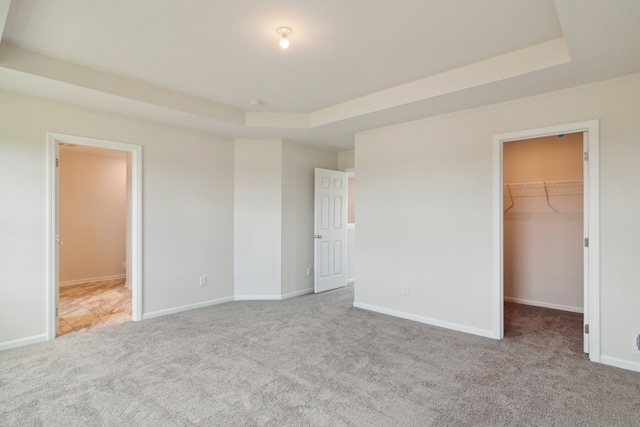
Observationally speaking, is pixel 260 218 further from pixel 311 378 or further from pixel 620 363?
pixel 620 363

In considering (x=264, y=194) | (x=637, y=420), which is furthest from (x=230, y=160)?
(x=637, y=420)

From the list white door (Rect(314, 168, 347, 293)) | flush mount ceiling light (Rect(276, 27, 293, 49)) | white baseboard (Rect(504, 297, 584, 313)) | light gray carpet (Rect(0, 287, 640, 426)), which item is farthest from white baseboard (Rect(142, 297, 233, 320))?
white baseboard (Rect(504, 297, 584, 313))

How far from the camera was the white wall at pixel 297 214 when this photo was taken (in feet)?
17.1

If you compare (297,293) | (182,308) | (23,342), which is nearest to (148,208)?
(182,308)

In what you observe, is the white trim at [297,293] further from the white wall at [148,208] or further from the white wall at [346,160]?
the white wall at [346,160]

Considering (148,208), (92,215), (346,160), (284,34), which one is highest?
(284,34)

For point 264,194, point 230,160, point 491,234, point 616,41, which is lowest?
point 491,234

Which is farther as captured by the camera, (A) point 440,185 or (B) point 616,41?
(A) point 440,185

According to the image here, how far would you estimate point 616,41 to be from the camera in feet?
7.51

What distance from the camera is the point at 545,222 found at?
473 cm

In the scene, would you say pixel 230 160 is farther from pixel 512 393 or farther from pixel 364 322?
pixel 512 393

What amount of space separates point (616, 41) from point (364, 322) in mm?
3370

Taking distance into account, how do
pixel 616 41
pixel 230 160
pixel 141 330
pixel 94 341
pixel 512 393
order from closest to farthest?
pixel 616 41
pixel 512 393
pixel 94 341
pixel 141 330
pixel 230 160

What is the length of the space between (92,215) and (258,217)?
12.0 ft
